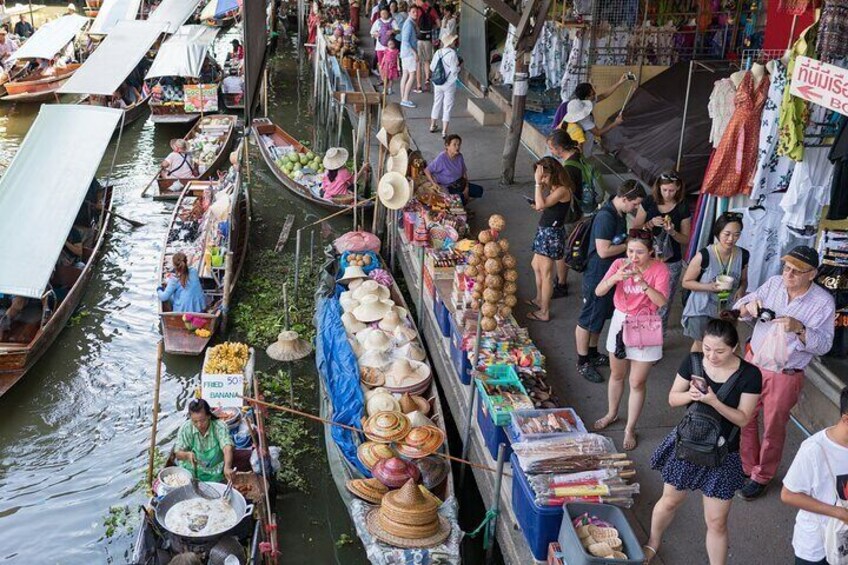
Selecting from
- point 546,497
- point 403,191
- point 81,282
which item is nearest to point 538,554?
point 546,497

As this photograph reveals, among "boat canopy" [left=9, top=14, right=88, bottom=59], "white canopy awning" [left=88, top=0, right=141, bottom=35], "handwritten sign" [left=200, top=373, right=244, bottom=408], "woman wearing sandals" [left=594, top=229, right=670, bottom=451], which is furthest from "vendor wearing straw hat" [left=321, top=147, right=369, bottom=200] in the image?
"white canopy awning" [left=88, top=0, right=141, bottom=35]

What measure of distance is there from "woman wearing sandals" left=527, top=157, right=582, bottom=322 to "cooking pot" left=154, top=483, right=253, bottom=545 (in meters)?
3.68

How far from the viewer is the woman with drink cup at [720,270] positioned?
20.4ft

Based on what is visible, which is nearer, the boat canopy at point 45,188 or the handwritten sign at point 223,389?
the handwritten sign at point 223,389

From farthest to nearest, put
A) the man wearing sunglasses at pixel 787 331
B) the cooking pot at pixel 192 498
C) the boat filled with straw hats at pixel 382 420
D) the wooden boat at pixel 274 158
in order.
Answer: the wooden boat at pixel 274 158
the boat filled with straw hats at pixel 382 420
the cooking pot at pixel 192 498
the man wearing sunglasses at pixel 787 331

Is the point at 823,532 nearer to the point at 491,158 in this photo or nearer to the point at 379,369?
the point at 379,369

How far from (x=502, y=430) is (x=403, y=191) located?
4.64 metres

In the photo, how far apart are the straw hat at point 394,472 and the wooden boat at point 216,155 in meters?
10.1

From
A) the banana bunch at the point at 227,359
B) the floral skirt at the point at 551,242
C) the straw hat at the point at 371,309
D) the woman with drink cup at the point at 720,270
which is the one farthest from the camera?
the straw hat at the point at 371,309

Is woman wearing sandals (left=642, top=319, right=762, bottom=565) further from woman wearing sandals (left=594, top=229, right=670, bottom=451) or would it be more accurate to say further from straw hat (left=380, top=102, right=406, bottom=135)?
straw hat (left=380, top=102, right=406, bottom=135)

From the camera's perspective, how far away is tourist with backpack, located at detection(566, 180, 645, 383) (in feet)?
22.1

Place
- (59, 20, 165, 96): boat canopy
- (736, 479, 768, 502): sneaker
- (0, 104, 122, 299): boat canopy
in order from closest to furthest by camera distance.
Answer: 1. (736, 479, 768, 502): sneaker
2. (0, 104, 122, 299): boat canopy
3. (59, 20, 165, 96): boat canopy

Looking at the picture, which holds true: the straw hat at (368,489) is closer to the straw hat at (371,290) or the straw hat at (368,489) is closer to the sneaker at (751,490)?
the sneaker at (751,490)

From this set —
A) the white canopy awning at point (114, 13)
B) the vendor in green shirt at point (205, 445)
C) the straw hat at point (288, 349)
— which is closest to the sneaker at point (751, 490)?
the vendor in green shirt at point (205, 445)
